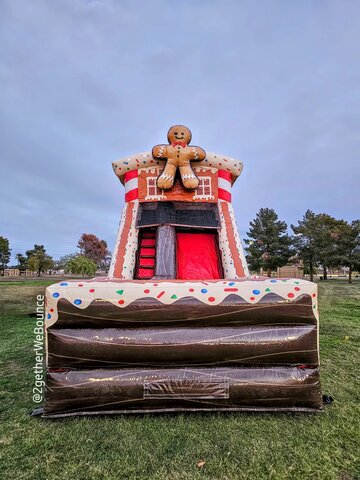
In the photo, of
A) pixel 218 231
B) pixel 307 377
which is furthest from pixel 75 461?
pixel 218 231

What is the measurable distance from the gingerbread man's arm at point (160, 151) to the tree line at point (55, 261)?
85.8ft

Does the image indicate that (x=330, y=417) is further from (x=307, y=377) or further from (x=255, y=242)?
(x=255, y=242)

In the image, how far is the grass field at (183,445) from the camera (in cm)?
139

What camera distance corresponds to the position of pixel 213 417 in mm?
1917

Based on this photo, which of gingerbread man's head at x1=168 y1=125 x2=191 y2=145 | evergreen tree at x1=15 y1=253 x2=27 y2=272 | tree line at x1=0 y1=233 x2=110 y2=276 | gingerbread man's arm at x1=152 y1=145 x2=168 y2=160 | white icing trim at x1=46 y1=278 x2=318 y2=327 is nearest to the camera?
white icing trim at x1=46 y1=278 x2=318 y2=327

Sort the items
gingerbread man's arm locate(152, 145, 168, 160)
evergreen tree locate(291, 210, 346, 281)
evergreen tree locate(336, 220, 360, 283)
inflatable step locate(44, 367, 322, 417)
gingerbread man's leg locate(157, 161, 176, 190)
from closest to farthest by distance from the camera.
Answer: inflatable step locate(44, 367, 322, 417), gingerbread man's leg locate(157, 161, 176, 190), gingerbread man's arm locate(152, 145, 168, 160), evergreen tree locate(336, 220, 360, 283), evergreen tree locate(291, 210, 346, 281)

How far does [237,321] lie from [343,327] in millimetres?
3746

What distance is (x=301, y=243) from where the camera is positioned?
26.6m

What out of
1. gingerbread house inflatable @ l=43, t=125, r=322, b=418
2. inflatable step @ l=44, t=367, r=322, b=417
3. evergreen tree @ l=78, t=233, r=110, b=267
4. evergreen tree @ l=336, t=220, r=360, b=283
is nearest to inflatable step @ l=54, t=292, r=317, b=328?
gingerbread house inflatable @ l=43, t=125, r=322, b=418

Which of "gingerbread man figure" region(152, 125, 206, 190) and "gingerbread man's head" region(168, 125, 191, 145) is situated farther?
"gingerbread man's head" region(168, 125, 191, 145)

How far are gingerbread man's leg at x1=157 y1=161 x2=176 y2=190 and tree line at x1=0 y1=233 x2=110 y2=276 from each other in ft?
86.2

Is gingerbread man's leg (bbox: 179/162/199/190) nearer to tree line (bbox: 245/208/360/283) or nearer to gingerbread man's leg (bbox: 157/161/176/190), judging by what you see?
gingerbread man's leg (bbox: 157/161/176/190)

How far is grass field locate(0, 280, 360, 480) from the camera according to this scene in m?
1.39

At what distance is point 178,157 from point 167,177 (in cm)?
31
